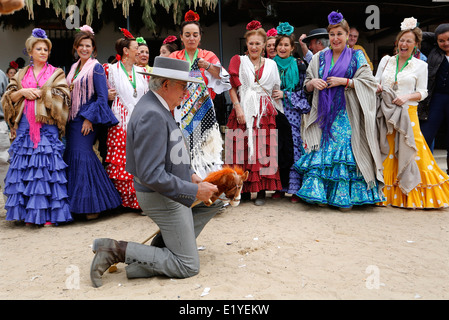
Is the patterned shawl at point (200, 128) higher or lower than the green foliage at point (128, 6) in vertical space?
lower

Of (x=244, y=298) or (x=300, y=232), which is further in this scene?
(x=300, y=232)

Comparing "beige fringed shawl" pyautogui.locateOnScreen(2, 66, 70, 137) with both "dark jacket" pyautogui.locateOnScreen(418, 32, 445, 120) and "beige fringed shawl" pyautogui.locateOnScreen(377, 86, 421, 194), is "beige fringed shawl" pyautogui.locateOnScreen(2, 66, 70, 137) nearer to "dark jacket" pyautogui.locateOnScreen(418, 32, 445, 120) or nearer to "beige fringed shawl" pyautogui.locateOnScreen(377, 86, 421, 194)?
"beige fringed shawl" pyautogui.locateOnScreen(377, 86, 421, 194)

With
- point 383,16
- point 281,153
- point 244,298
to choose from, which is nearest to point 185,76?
point 244,298

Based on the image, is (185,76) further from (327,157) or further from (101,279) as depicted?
(327,157)

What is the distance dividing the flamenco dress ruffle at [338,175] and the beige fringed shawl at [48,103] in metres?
2.83

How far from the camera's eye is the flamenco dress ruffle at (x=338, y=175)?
4.41m

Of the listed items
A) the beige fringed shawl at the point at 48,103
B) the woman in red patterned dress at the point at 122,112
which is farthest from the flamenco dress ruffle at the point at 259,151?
the beige fringed shawl at the point at 48,103

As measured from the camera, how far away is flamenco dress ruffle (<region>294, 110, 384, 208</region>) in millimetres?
4414

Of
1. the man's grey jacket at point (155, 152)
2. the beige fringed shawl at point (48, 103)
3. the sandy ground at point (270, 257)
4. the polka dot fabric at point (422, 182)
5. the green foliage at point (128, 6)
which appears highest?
the green foliage at point (128, 6)

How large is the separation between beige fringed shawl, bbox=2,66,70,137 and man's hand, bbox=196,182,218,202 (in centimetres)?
223

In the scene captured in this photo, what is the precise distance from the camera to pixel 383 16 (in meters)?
8.79

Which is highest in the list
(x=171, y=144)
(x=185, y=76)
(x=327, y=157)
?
(x=185, y=76)

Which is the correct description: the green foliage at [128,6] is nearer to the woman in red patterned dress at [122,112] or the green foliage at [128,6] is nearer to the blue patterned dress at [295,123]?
the woman in red patterned dress at [122,112]
